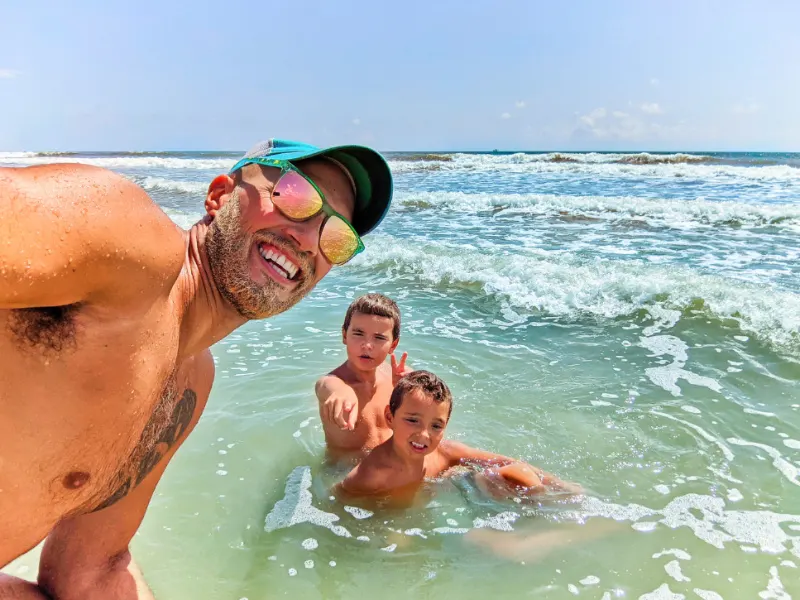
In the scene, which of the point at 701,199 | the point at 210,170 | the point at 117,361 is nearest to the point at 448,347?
the point at 117,361

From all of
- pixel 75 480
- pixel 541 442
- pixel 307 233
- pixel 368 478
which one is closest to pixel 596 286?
pixel 541 442

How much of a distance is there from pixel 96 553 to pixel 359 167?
5.46ft

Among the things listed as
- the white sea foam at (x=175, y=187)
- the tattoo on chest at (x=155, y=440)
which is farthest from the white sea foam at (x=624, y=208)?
the tattoo on chest at (x=155, y=440)

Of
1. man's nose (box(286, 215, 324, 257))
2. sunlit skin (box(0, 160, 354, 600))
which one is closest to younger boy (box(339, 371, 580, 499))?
sunlit skin (box(0, 160, 354, 600))

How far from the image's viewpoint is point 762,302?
614 centimetres

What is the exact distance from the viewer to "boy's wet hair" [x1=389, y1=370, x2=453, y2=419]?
3.22 metres

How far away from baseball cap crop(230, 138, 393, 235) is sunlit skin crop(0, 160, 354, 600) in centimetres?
6

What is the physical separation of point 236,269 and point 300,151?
50 centimetres

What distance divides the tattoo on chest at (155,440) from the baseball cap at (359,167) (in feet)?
2.74

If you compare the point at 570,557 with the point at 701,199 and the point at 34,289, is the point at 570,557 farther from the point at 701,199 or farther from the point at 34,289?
the point at 701,199

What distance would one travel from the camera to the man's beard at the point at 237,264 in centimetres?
175

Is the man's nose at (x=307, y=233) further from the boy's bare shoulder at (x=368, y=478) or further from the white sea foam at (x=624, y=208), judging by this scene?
the white sea foam at (x=624, y=208)

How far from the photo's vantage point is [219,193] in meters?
1.89

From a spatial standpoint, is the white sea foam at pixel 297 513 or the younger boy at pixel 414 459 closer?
the white sea foam at pixel 297 513
